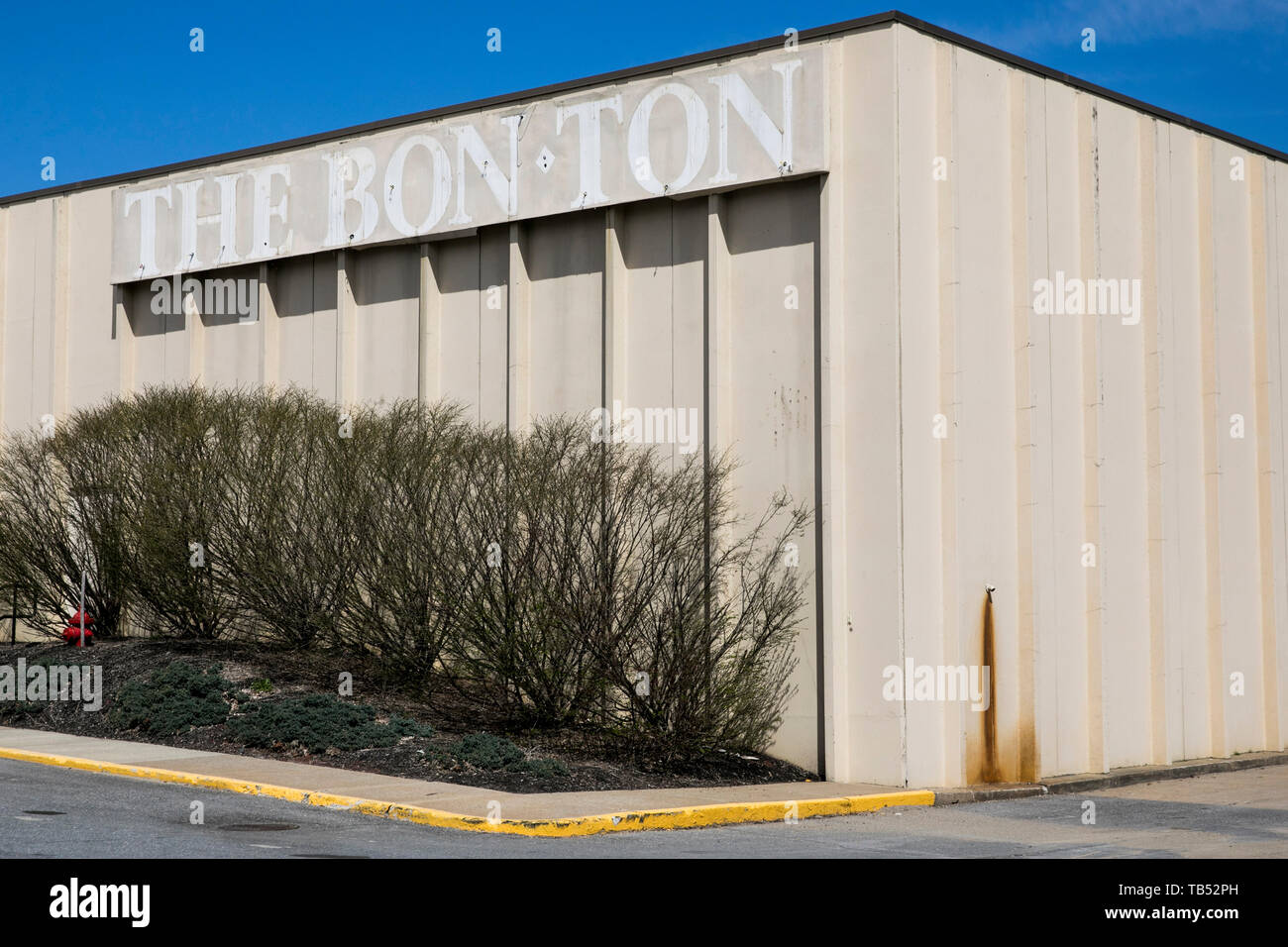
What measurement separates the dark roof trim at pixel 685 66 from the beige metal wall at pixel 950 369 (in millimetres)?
158

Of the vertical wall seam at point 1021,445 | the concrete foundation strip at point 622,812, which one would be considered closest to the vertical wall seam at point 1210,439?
the concrete foundation strip at point 622,812

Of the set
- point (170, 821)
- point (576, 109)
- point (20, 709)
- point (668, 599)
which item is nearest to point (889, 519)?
point (668, 599)

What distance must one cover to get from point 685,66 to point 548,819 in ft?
30.4

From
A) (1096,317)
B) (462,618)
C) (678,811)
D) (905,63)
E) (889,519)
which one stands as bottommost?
(678,811)

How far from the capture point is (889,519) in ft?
50.8

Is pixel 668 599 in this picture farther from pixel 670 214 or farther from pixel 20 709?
pixel 20 709

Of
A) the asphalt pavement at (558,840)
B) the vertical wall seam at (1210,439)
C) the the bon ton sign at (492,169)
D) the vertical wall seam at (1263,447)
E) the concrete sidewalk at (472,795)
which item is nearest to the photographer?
the asphalt pavement at (558,840)

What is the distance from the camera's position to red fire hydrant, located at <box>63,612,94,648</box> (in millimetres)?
20359

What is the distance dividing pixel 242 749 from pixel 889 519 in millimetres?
7106

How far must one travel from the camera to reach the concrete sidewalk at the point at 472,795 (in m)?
12.0

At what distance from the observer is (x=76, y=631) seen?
803 inches

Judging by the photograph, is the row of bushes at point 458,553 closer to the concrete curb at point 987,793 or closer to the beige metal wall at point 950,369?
the beige metal wall at point 950,369

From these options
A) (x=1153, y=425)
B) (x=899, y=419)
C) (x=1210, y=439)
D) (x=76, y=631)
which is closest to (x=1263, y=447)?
(x=1210, y=439)

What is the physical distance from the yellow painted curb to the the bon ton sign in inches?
263
